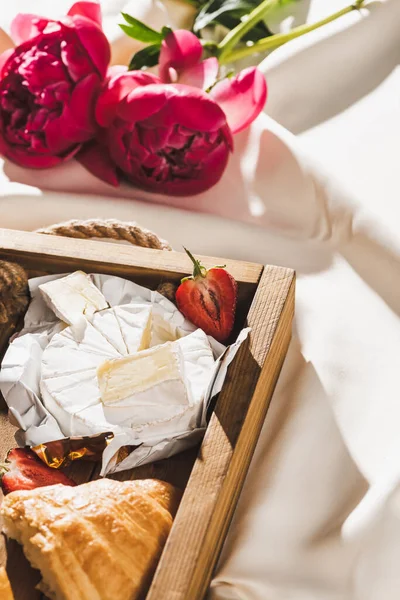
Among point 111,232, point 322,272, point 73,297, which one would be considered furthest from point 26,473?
point 322,272

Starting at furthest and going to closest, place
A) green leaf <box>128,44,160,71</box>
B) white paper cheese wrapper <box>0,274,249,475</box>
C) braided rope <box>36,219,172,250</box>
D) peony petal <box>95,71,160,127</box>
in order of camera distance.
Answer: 1. green leaf <box>128,44,160,71</box>
2. peony petal <box>95,71,160,127</box>
3. braided rope <box>36,219,172,250</box>
4. white paper cheese wrapper <box>0,274,249,475</box>

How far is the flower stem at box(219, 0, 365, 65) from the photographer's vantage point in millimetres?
1298

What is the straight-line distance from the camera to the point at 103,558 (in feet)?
2.27

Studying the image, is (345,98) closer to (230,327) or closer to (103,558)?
(230,327)

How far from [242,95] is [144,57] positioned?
0.19m

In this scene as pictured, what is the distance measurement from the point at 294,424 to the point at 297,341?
0.13 metres

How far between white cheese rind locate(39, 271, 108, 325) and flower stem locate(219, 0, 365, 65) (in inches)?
22.4

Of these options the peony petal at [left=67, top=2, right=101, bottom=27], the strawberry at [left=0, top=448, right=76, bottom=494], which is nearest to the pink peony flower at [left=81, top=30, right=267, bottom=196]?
the peony petal at [left=67, top=2, right=101, bottom=27]

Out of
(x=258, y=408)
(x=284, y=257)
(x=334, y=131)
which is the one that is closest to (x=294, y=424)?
(x=258, y=408)

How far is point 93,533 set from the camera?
0.71m

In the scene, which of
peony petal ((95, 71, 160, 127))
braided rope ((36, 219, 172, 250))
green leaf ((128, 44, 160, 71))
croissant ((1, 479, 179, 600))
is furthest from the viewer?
green leaf ((128, 44, 160, 71))

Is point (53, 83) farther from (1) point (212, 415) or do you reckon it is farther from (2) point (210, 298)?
(1) point (212, 415)

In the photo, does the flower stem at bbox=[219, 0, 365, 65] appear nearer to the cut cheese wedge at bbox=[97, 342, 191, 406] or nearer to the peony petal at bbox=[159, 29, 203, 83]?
the peony petal at bbox=[159, 29, 203, 83]

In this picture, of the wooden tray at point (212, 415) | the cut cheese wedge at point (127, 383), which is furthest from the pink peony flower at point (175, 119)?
the cut cheese wedge at point (127, 383)
